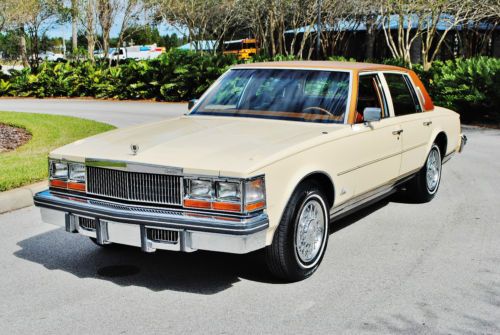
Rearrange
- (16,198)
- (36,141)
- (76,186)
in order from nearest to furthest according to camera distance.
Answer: (76,186) < (16,198) < (36,141)

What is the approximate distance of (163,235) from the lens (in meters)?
4.83

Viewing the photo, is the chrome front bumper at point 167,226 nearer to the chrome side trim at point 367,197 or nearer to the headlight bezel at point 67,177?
the headlight bezel at point 67,177

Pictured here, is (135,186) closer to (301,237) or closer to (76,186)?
(76,186)

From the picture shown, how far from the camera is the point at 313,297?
16.3 ft

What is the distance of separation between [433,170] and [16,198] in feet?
16.2

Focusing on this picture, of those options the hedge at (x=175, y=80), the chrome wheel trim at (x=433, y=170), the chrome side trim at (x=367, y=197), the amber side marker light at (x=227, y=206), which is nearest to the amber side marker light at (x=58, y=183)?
the amber side marker light at (x=227, y=206)

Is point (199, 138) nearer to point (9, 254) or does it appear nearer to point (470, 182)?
point (9, 254)

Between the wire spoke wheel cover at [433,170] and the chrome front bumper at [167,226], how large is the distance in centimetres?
383

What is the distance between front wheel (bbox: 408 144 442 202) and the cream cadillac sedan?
73 centimetres

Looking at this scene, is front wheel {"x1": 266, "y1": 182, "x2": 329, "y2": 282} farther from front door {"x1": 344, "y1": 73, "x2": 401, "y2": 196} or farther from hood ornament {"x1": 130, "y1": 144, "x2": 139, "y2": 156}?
hood ornament {"x1": 130, "y1": 144, "x2": 139, "y2": 156}

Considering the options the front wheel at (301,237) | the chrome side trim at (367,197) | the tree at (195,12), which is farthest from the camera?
the tree at (195,12)

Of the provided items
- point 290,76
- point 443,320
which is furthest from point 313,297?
point 290,76

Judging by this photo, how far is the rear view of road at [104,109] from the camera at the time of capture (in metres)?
18.3

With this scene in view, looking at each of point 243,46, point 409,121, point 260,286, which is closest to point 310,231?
point 260,286
